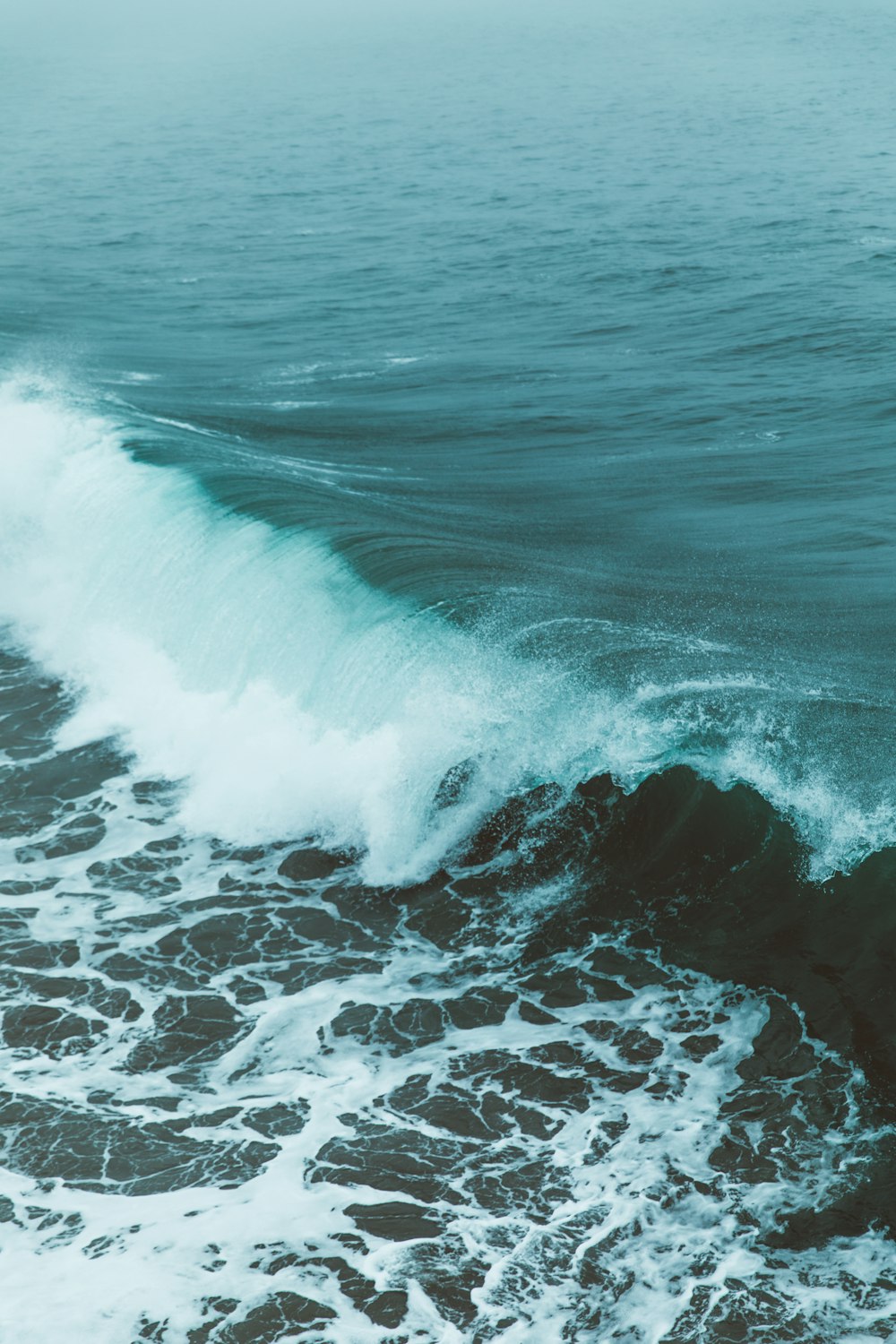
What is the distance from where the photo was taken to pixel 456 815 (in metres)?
13.4

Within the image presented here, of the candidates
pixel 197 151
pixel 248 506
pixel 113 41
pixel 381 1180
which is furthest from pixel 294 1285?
pixel 113 41

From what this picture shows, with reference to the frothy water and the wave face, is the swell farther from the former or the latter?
the frothy water

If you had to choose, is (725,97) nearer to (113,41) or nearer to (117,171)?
(117,171)

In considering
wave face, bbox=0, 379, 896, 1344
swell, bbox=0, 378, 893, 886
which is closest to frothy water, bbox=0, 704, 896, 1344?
wave face, bbox=0, 379, 896, 1344

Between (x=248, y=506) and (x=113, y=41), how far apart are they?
8638 cm

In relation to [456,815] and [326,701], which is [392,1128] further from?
[326,701]

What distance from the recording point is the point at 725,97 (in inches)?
2078

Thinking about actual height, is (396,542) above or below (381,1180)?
above

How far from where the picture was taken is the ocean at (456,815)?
30.1 ft

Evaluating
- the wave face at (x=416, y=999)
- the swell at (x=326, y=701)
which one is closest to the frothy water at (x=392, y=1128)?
the wave face at (x=416, y=999)

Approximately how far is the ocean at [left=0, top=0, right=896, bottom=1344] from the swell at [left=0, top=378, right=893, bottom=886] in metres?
0.06

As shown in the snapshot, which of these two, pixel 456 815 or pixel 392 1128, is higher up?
pixel 456 815

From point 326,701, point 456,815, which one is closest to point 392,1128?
point 456,815

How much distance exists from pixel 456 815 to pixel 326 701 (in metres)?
2.45
